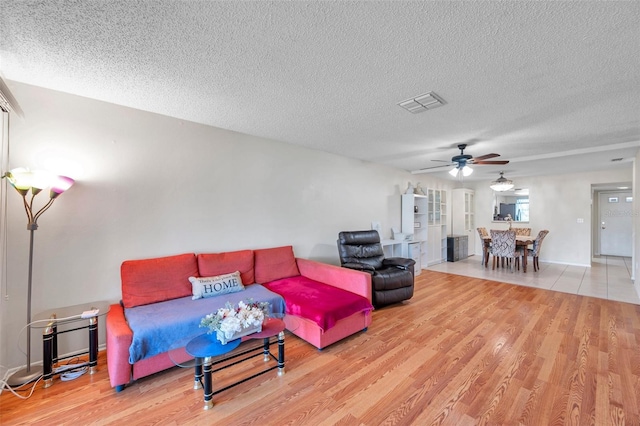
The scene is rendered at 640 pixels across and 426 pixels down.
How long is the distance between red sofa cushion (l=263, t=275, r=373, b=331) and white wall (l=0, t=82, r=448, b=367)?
36.1 inches

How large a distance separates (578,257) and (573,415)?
22.4ft

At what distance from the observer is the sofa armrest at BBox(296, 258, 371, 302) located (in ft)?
9.91

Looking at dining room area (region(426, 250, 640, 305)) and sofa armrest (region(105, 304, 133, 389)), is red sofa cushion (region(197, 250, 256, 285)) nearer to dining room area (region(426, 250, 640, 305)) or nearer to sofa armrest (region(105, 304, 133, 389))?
sofa armrest (region(105, 304, 133, 389))

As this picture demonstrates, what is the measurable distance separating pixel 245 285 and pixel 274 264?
0.49m

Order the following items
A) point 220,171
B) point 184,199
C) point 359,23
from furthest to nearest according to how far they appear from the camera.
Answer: point 220,171, point 184,199, point 359,23

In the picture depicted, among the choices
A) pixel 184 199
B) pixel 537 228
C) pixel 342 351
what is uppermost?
pixel 184 199

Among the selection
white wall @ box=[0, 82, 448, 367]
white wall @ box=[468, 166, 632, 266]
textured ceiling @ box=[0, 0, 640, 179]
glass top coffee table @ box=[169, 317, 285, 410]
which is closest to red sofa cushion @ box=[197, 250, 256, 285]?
white wall @ box=[0, 82, 448, 367]

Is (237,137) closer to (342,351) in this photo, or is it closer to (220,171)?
(220,171)

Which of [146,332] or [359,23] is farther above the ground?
[359,23]

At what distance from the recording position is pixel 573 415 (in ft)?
5.74

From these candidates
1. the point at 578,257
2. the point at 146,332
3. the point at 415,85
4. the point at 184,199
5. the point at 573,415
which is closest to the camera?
the point at 573,415

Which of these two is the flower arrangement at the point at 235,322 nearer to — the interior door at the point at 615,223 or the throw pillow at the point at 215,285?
the throw pillow at the point at 215,285

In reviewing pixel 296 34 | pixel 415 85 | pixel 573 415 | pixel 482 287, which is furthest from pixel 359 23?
pixel 482 287

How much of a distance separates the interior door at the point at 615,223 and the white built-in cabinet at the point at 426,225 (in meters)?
5.16
